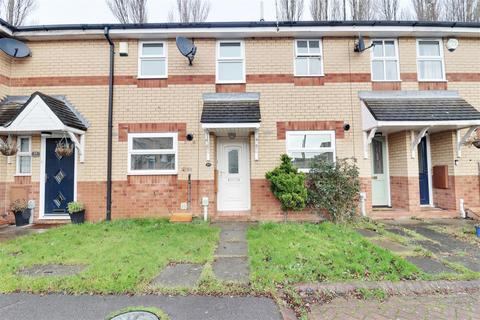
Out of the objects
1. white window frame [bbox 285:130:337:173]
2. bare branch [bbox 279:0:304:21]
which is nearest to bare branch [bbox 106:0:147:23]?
bare branch [bbox 279:0:304:21]

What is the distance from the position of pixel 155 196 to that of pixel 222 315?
537 cm

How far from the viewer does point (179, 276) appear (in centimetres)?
378

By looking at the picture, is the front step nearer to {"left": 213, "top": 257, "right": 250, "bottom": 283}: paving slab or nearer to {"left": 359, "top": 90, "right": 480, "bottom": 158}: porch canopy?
{"left": 213, "top": 257, "right": 250, "bottom": 283}: paving slab

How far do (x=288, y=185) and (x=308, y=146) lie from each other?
Answer: 1.66 metres

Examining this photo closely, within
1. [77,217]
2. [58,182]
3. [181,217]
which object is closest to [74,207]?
[77,217]

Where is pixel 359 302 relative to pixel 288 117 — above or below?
below

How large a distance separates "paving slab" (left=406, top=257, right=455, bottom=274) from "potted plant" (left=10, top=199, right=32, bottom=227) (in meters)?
9.83

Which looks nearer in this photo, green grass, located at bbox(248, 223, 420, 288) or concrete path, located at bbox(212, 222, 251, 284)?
green grass, located at bbox(248, 223, 420, 288)

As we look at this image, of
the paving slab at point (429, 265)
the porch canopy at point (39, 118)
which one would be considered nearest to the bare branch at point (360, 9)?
the paving slab at point (429, 265)

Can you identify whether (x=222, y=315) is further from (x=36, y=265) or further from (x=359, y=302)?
(x=36, y=265)

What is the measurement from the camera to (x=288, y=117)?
25.7 feet

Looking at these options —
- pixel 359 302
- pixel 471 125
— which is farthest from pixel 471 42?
pixel 359 302

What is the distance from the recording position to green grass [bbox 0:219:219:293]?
348 centimetres

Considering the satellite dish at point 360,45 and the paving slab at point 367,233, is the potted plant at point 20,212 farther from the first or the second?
the satellite dish at point 360,45
